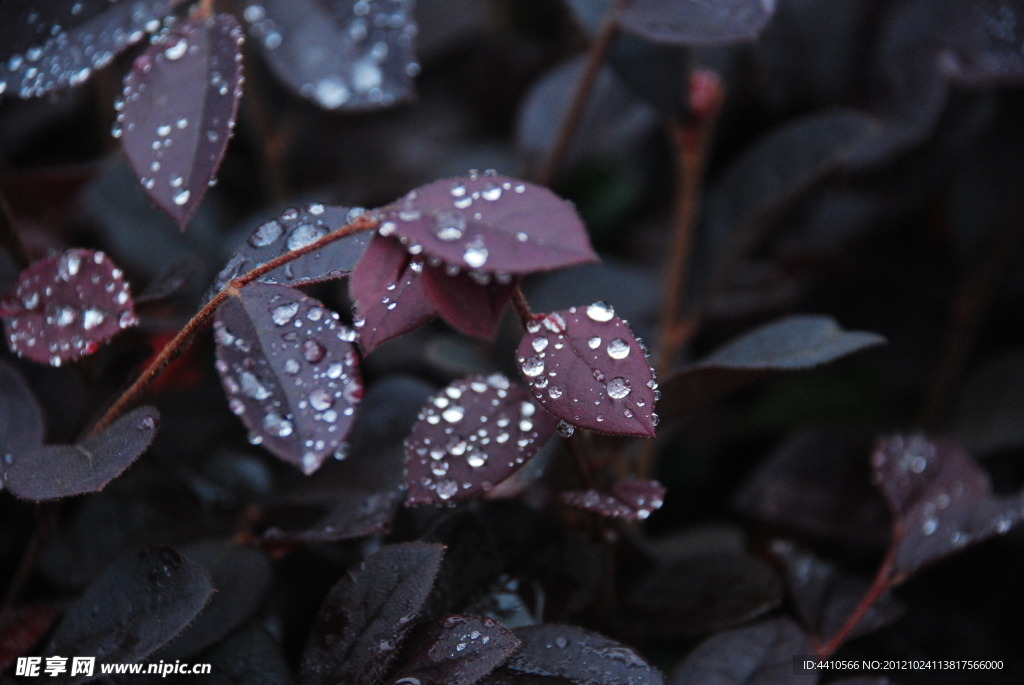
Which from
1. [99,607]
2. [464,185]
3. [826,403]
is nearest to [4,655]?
[99,607]

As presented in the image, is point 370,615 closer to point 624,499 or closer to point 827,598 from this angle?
point 624,499

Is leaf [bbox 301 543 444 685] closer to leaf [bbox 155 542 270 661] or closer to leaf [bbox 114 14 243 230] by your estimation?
leaf [bbox 155 542 270 661]

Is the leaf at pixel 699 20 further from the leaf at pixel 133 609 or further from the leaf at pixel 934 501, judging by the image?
the leaf at pixel 133 609

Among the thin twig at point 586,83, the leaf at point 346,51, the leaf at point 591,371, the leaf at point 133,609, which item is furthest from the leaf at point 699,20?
the leaf at point 133,609

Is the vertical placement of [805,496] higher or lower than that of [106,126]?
lower

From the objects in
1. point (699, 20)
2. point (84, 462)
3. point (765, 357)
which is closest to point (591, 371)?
point (765, 357)

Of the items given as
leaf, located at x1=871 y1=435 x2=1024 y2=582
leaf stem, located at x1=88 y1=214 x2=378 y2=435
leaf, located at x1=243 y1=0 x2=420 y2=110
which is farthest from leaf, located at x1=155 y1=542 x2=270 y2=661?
leaf, located at x1=871 y1=435 x2=1024 y2=582

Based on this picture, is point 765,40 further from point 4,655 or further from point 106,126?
point 4,655
